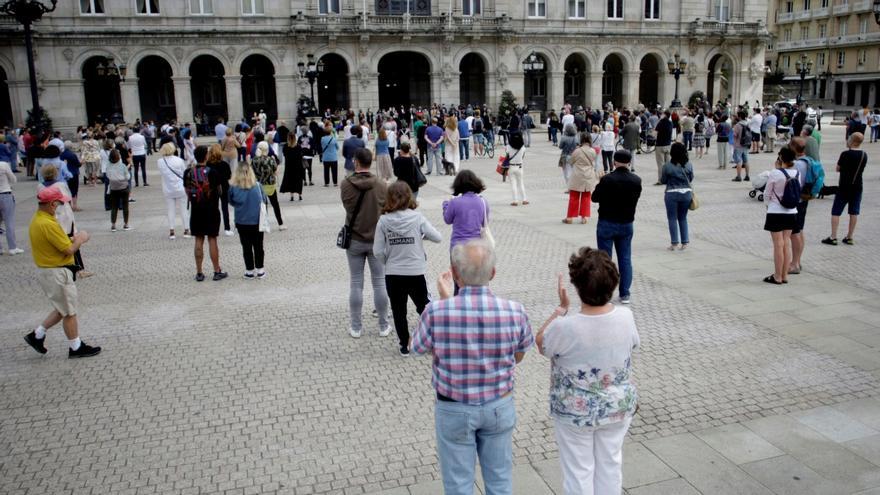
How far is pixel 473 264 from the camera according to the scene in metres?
3.75

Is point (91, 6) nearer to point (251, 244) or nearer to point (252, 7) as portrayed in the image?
point (252, 7)

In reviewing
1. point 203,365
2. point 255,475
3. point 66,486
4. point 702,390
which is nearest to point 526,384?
point 702,390

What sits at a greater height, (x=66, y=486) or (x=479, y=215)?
(x=479, y=215)

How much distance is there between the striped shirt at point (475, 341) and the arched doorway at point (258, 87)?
144ft

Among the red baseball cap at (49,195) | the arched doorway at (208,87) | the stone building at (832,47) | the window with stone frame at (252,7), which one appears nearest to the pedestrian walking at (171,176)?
the red baseball cap at (49,195)

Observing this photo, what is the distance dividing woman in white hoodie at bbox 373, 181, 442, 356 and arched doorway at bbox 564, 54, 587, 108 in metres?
47.1

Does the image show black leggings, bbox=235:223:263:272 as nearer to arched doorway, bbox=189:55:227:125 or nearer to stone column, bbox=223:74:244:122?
stone column, bbox=223:74:244:122

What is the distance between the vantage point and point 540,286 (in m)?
9.91

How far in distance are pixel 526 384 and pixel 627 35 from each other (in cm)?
4549

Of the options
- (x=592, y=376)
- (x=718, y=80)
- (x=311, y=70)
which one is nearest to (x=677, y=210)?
(x=592, y=376)

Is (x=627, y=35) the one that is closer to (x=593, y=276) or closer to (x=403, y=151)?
(x=403, y=151)

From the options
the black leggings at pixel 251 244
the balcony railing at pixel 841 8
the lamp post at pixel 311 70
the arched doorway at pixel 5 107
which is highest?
the balcony railing at pixel 841 8

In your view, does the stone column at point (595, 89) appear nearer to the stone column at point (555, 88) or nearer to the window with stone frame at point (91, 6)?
the stone column at point (555, 88)

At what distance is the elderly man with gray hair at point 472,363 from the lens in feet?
12.3
